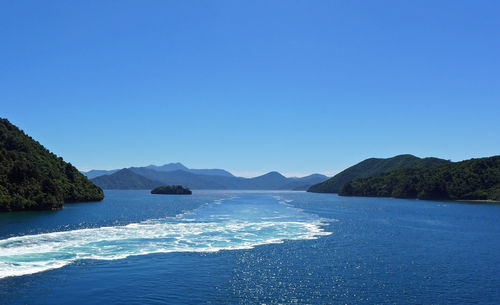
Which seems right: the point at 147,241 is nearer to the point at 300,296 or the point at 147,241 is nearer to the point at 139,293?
the point at 139,293

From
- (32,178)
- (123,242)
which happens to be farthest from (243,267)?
(32,178)

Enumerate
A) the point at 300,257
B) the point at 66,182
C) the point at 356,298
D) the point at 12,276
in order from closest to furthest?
1. the point at 356,298
2. the point at 12,276
3. the point at 300,257
4. the point at 66,182

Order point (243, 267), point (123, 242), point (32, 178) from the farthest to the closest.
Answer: point (32, 178) → point (123, 242) → point (243, 267)

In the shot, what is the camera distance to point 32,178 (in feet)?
361

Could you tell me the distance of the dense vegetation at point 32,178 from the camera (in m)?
101

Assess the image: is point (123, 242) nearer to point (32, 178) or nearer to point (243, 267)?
point (243, 267)

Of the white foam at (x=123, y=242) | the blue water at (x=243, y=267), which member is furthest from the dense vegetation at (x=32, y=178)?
the white foam at (x=123, y=242)

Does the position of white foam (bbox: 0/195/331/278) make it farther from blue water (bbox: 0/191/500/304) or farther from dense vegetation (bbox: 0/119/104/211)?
dense vegetation (bbox: 0/119/104/211)

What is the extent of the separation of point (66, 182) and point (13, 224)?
92.4 m

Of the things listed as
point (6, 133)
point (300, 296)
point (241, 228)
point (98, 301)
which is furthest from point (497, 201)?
point (6, 133)

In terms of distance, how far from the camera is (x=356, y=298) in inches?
1045

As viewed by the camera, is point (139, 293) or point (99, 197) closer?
point (139, 293)

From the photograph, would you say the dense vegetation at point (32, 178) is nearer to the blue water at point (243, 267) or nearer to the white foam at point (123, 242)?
the blue water at point (243, 267)

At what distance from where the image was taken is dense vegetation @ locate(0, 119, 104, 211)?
101 metres
